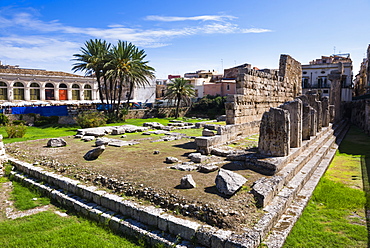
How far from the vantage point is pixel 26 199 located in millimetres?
7320

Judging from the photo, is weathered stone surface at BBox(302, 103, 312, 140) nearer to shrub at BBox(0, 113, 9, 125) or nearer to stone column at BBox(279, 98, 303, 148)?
stone column at BBox(279, 98, 303, 148)

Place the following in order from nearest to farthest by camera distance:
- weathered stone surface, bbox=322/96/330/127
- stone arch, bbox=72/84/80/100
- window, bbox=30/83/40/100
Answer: weathered stone surface, bbox=322/96/330/127, window, bbox=30/83/40/100, stone arch, bbox=72/84/80/100

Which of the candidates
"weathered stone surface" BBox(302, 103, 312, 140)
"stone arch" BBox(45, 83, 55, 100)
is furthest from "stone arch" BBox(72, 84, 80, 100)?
"weathered stone surface" BBox(302, 103, 312, 140)

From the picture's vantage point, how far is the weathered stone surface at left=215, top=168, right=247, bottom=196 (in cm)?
579

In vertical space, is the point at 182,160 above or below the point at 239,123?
below

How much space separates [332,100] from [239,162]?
71.4ft

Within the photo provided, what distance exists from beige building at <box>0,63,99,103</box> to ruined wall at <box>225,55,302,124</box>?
33126 mm

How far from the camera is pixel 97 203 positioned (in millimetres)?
6547

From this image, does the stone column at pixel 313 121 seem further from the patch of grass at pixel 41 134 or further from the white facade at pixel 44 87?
the white facade at pixel 44 87

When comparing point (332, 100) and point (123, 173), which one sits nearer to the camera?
point (123, 173)

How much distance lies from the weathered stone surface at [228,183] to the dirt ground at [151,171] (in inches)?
5.2

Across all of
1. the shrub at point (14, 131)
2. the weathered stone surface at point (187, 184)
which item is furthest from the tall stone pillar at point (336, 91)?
the shrub at point (14, 131)

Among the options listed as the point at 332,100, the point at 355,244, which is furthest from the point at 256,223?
the point at 332,100

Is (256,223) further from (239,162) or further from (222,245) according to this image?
(239,162)
